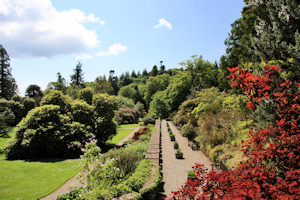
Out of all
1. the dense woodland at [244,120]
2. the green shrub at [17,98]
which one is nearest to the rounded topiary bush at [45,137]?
the dense woodland at [244,120]

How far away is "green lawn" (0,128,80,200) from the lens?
705 centimetres

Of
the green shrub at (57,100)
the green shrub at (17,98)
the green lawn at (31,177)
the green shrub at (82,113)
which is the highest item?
the green shrub at (17,98)

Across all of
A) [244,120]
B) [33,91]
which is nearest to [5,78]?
[33,91]

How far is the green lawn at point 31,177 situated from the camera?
23.1 ft

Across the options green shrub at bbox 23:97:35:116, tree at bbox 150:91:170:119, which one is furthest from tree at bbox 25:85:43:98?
tree at bbox 150:91:170:119

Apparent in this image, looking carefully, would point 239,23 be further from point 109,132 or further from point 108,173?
point 108,173

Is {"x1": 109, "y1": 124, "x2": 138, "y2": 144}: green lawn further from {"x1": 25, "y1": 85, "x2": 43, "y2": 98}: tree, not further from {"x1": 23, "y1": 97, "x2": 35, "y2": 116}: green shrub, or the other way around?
{"x1": 25, "y1": 85, "x2": 43, "y2": 98}: tree

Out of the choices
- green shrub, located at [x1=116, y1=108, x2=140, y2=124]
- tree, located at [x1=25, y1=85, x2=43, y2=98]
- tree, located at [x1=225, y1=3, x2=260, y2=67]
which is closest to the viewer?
tree, located at [x1=225, y1=3, x2=260, y2=67]

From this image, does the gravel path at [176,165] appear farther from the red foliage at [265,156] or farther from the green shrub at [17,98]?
the green shrub at [17,98]

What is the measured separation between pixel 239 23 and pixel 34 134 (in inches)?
720

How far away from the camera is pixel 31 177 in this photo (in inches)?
335

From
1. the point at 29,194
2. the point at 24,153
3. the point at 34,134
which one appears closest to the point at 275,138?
the point at 29,194

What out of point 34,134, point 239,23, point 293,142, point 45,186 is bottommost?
point 45,186

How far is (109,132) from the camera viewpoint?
14570 millimetres
